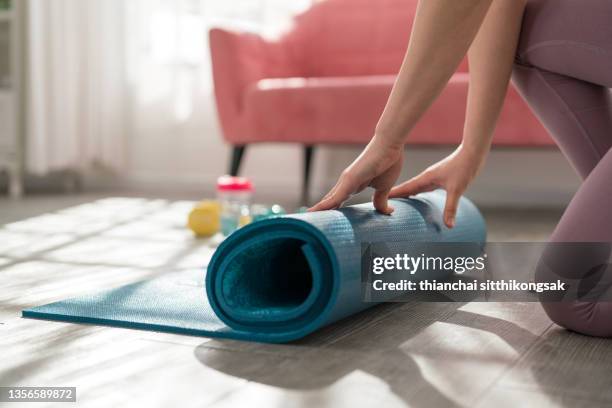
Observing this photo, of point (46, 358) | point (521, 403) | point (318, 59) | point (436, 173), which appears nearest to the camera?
point (521, 403)

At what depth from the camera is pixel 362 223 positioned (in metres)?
1.18

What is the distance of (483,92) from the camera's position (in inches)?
52.8

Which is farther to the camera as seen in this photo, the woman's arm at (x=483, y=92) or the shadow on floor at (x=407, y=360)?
the woman's arm at (x=483, y=92)

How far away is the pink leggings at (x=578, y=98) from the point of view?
1117 millimetres

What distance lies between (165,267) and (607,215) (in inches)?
36.9

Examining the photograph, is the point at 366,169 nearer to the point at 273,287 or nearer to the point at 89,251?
the point at 273,287

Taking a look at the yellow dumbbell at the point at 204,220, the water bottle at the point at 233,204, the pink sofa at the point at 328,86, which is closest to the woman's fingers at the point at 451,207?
the water bottle at the point at 233,204

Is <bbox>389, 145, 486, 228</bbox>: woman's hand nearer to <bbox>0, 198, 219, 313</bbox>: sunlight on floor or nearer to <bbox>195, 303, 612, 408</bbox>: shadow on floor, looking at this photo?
<bbox>195, 303, 612, 408</bbox>: shadow on floor

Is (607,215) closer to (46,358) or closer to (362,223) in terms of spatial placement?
(362,223)

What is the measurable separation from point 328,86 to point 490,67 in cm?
179

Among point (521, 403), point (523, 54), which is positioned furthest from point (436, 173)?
point (521, 403)

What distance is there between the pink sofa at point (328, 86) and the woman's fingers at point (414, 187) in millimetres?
1519

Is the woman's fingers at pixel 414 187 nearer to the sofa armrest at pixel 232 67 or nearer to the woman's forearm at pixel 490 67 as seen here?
the woman's forearm at pixel 490 67

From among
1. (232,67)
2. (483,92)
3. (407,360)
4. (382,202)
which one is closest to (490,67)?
(483,92)
